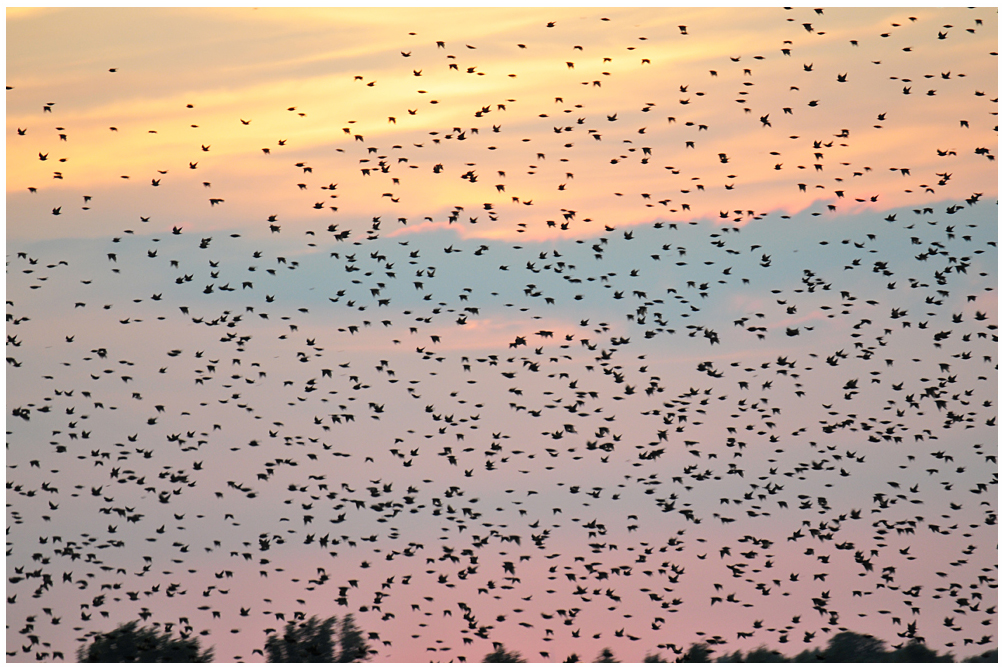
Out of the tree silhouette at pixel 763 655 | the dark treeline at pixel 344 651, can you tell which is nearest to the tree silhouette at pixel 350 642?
the dark treeline at pixel 344 651

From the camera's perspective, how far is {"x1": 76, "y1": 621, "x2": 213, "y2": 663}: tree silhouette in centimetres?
7106

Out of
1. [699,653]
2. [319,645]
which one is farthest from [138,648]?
[699,653]

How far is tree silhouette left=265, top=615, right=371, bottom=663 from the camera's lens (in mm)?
76625

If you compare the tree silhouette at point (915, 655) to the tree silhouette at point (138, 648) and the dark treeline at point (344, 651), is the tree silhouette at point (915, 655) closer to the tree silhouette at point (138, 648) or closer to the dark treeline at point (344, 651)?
the dark treeline at point (344, 651)

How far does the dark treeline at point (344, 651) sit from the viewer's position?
72750 mm

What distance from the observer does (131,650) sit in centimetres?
7269

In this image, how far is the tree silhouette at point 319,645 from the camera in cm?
7662

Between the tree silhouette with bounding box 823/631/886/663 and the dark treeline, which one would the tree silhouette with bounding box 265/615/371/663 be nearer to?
the dark treeline

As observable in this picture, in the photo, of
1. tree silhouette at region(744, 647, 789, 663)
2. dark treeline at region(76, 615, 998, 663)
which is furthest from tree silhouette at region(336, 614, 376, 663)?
tree silhouette at region(744, 647, 789, 663)

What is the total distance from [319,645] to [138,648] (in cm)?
1034

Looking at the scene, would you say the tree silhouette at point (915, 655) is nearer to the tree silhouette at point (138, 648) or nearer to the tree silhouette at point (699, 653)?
the tree silhouette at point (699, 653)

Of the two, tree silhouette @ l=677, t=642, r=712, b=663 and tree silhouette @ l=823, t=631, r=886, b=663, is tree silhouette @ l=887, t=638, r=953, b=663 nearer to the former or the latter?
tree silhouette @ l=823, t=631, r=886, b=663

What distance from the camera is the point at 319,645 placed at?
255 feet

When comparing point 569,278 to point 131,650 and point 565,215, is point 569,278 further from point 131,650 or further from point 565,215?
point 131,650
